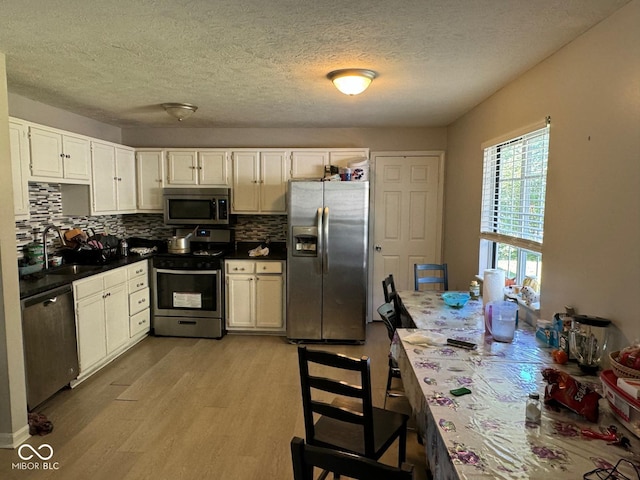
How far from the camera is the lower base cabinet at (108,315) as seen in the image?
3318mm

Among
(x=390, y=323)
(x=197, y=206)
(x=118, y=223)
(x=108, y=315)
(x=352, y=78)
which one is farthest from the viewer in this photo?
(x=118, y=223)

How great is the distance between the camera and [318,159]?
4676mm

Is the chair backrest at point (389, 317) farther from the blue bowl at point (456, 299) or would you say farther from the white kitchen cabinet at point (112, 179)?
the white kitchen cabinet at point (112, 179)

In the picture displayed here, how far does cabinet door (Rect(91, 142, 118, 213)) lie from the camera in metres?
3.92

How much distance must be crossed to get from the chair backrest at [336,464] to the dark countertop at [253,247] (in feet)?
11.2

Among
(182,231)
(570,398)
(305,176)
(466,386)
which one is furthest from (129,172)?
(570,398)

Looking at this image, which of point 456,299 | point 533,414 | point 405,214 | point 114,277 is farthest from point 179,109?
point 533,414

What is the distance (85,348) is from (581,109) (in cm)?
385

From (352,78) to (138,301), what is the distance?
3.14m

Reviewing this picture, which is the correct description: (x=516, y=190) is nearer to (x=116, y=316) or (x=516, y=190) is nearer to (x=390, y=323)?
(x=390, y=323)

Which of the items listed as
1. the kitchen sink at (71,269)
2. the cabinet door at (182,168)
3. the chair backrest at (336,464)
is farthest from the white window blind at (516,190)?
the kitchen sink at (71,269)

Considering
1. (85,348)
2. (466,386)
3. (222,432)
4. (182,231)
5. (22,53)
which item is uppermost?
(22,53)

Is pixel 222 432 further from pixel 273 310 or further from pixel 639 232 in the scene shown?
pixel 639 232

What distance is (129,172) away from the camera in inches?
181
